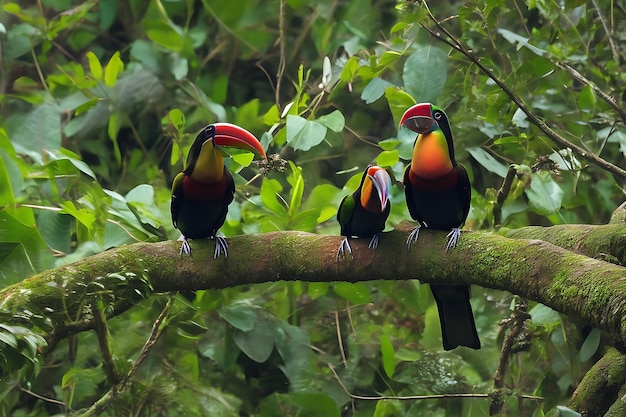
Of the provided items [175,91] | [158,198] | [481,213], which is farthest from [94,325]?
[175,91]

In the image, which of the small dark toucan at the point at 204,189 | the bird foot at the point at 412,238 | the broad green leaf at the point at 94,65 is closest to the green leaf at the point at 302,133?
the small dark toucan at the point at 204,189

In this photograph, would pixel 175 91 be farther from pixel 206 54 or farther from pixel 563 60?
pixel 563 60

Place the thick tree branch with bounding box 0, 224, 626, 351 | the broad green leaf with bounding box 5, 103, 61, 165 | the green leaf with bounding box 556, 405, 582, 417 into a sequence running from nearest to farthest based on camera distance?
1. the thick tree branch with bounding box 0, 224, 626, 351
2. the green leaf with bounding box 556, 405, 582, 417
3. the broad green leaf with bounding box 5, 103, 61, 165

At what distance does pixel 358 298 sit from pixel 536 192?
0.79 metres

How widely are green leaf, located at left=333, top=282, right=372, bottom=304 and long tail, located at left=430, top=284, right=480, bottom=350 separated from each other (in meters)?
0.49

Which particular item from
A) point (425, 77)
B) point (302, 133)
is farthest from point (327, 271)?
point (425, 77)

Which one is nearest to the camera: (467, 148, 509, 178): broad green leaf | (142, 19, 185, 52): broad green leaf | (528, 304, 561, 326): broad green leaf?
(528, 304, 561, 326): broad green leaf

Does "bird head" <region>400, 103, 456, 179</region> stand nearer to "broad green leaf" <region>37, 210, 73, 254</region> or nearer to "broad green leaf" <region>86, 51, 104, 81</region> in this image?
"broad green leaf" <region>37, 210, 73, 254</region>

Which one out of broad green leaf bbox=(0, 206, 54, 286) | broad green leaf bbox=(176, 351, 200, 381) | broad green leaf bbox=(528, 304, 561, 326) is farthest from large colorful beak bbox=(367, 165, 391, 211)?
broad green leaf bbox=(176, 351, 200, 381)

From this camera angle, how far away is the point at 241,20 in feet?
13.6

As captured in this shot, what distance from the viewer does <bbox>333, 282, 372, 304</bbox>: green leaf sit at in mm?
2719

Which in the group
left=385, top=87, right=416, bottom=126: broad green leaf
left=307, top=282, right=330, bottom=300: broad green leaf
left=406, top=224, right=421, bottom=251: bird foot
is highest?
left=385, top=87, right=416, bottom=126: broad green leaf

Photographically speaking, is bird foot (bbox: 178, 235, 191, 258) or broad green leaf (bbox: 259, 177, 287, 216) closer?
bird foot (bbox: 178, 235, 191, 258)

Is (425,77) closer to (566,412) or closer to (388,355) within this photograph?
(388,355)
